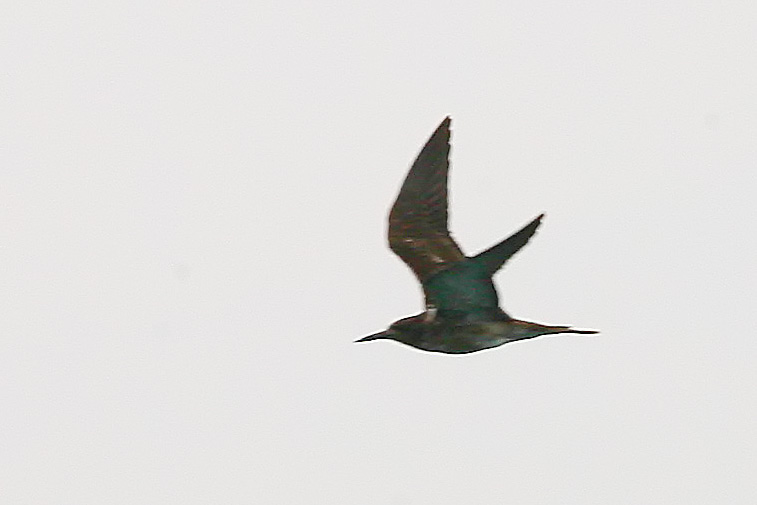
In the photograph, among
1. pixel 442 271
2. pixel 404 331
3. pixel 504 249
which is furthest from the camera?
pixel 404 331

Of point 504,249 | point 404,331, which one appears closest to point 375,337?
point 404,331

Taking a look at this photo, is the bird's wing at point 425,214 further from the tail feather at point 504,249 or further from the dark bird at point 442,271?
the tail feather at point 504,249

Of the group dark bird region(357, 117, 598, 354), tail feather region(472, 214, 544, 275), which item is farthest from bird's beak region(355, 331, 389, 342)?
tail feather region(472, 214, 544, 275)

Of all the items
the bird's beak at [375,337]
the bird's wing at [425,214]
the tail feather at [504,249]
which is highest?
the bird's wing at [425,214]

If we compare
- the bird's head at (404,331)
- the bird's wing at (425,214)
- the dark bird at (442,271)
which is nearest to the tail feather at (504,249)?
the dark bird at (442,271)

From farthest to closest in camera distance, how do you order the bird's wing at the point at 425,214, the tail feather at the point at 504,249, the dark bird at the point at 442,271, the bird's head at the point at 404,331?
the bird's wing at the point at 425,214 < the bird's head at the point at 404,331 < the dark bird at the point at 442,271 < the tail feather at the point at 504,249

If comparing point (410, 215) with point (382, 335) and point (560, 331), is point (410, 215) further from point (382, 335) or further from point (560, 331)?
point (560, 331)

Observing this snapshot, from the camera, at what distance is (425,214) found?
1756cm

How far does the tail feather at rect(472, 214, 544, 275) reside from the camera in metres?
14.9

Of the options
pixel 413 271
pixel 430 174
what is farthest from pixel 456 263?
pixel 430 174

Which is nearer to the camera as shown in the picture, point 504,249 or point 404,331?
point 504,249

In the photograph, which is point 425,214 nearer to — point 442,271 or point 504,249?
point 442,271

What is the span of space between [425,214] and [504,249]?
8.21ft

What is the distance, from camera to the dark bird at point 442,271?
631 inches
